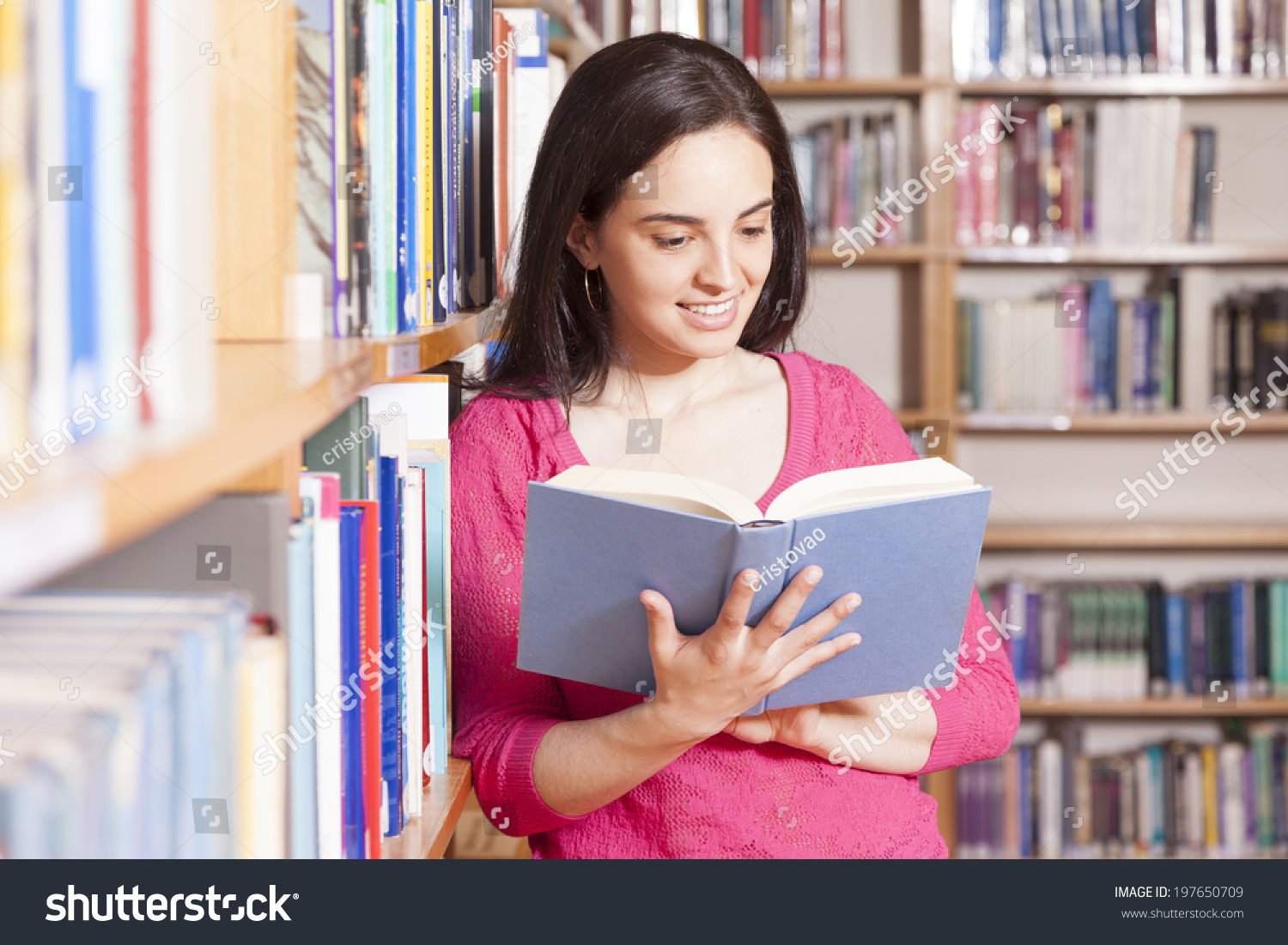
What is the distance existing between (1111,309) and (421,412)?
6.21 ft

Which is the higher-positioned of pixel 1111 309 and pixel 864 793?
pixel 1111 309

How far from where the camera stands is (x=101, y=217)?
37 cm

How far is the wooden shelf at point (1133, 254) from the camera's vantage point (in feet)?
7.79

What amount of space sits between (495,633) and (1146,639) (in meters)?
1.86

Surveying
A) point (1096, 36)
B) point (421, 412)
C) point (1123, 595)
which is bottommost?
point (1123, 595)

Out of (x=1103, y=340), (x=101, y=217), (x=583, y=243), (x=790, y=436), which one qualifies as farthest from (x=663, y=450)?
(x=1103, y=340)

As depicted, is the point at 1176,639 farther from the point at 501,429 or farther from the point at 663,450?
the point at 501,429

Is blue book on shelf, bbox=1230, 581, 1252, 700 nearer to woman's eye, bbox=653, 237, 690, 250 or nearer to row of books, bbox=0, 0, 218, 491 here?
woman's eye, bbox=653, 237, 690, 250

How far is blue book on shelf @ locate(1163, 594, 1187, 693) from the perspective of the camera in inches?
96.6

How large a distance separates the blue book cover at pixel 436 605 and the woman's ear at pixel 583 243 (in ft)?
1.14
